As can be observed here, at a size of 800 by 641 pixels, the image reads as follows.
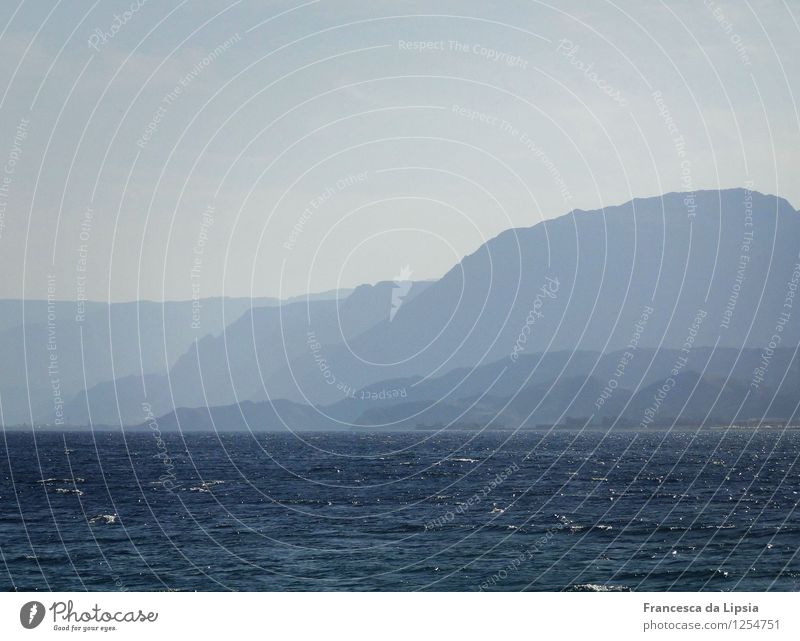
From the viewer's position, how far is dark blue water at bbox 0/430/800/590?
57125 mm

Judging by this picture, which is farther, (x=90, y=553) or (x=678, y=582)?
(x=90, y=553)

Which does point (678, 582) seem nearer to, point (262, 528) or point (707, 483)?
point (262, 528)

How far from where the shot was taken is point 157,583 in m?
55.7

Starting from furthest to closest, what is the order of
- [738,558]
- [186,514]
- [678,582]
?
1. [186,514]
2. [738,558]
3. [678,582]

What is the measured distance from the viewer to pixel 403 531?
252 feet

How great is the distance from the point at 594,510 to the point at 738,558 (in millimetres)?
28923

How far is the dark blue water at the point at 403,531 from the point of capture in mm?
57125

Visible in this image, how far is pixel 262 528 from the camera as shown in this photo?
77.9 metres

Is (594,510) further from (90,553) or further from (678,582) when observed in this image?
(90,553)

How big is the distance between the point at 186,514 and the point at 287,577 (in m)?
33.9

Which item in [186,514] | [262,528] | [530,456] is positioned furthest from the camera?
[530,456]
